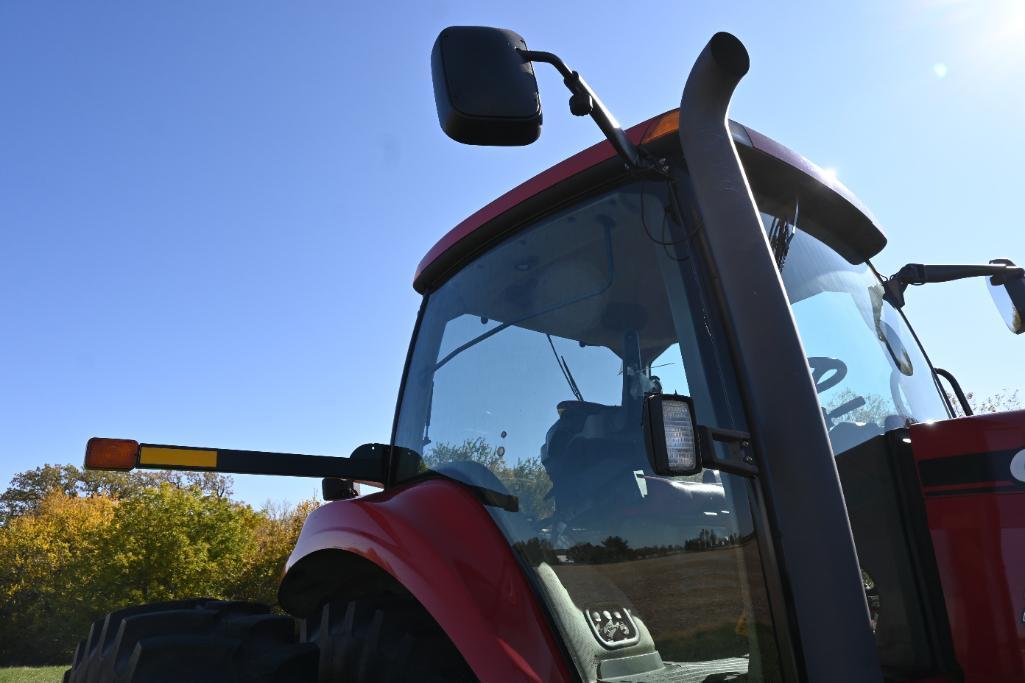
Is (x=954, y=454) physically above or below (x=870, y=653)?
above

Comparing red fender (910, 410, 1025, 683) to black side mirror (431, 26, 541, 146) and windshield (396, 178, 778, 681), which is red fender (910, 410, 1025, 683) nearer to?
windshield (396, 178, 778, 681)

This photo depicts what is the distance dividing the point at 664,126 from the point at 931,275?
1.18m

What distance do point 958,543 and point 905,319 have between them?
88 centimetres

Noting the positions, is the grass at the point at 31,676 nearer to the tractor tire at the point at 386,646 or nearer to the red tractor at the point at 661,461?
the tractor tire at the point at 386,646

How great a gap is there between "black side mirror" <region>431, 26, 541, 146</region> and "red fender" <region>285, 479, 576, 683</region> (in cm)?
94

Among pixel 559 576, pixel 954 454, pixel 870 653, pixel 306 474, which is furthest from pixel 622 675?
pixel 306 474

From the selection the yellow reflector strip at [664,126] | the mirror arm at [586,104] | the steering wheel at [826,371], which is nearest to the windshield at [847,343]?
the steering wheel at [826,371]

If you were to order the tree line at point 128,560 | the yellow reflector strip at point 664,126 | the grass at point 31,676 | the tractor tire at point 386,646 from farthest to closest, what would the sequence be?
the tree line at point 128,560 → the grass at point 31,676 → the tractor tire at point 386,646 → the yellow reflector strip at point 664,126

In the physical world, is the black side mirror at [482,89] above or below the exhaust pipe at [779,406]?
above

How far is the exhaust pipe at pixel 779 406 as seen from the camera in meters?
1.13

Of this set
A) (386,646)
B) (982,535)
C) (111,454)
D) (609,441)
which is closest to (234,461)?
(111,454)

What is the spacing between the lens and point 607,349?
5.63 feet

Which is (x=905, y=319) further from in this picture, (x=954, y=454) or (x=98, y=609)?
(x=98, y=609)

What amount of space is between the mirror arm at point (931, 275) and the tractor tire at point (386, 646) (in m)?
1.57
